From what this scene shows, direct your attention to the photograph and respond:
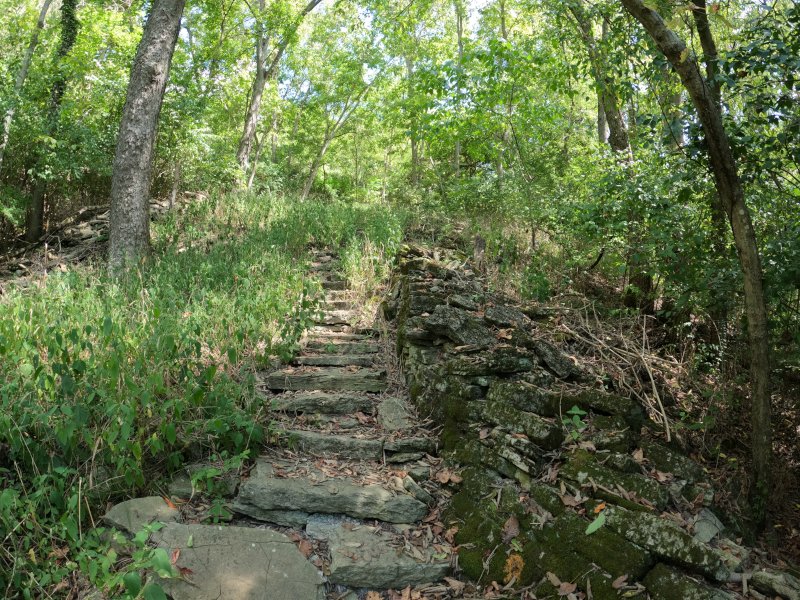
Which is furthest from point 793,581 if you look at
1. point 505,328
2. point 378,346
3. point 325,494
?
point 378,346

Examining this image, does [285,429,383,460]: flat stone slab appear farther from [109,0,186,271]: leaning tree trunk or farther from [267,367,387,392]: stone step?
[109,0,186,271]: leaning tree trunk

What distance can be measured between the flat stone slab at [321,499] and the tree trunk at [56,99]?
330 inches

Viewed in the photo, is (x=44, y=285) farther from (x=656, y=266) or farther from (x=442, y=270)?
(x=656, y=266)

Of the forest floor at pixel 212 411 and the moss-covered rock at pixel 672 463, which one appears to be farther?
the moss-covered rock at pixel 672 463

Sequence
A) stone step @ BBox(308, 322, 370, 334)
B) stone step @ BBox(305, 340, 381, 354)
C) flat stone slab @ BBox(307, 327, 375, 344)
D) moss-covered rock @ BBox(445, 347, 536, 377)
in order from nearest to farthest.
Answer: moss-covered rock @ BBox(445, 347, 536, 377), stone step @ BBox(305, 340, 381, 354), flat stone slab @ BBox(307, 327, 375, 344), stone step @ BBox(308, 322, 370, 334)

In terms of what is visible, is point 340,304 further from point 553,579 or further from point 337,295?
point 553,579

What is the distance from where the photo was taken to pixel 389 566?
2795 mm

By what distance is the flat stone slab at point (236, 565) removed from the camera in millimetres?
2482

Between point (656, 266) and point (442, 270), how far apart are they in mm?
2350

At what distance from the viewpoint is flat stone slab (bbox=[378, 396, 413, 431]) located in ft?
13.6

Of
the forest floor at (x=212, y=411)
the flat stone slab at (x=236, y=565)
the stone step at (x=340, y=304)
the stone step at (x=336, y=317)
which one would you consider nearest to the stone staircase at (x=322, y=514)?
the flat stone slab at (x=236, y=565)

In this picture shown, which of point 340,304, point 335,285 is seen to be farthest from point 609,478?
point 335,285

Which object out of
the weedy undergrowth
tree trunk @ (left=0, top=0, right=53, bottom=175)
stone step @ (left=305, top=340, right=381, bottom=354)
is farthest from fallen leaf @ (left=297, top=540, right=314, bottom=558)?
tree trunk @ (left=0, top=0, right=53, bottom=175)

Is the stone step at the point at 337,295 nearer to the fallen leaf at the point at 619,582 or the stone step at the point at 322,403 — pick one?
the stone step at the point at 322,403
